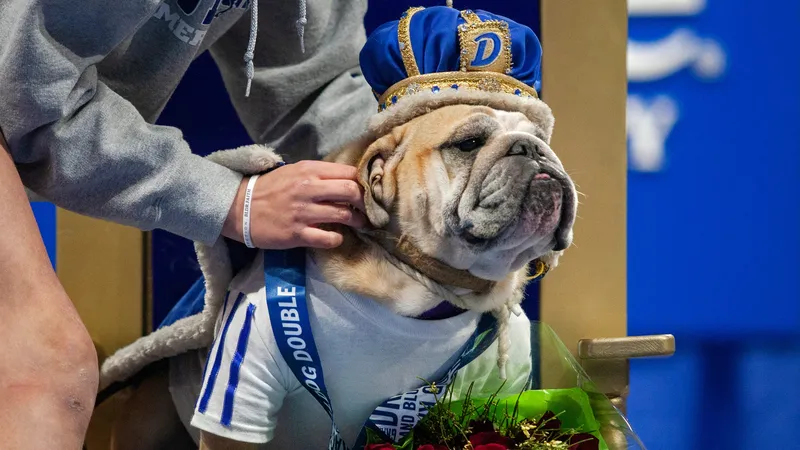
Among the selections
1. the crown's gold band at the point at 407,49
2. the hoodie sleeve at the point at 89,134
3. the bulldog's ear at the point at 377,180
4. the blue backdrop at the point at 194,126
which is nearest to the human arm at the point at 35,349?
the hoodie sleeve at the point at 89,134

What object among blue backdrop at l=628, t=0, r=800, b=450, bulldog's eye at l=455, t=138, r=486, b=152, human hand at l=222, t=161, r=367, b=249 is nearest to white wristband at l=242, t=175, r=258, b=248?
human hand at l=222, t=161, r=367, b=249

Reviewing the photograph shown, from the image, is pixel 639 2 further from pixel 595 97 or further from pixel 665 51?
pixel 595 97

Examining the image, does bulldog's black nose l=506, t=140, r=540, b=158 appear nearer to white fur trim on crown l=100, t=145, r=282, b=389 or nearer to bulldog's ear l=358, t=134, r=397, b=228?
bulldog's ear l=358, t=134, r=397, b=228

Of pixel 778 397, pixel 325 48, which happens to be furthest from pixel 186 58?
pixel 778 397

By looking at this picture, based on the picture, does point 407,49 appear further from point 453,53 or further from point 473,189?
point 473,189

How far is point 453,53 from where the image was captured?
96cm

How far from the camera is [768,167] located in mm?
1466

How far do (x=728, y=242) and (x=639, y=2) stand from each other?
0.45m

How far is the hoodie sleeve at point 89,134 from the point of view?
0.89 meters

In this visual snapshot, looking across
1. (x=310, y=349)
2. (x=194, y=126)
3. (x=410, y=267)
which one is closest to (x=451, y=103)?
(x=410, y=267)

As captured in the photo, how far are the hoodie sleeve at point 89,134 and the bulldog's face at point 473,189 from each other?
200mm

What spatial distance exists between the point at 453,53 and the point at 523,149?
139 millimetres

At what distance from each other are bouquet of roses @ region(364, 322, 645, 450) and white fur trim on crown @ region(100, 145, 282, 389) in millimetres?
264

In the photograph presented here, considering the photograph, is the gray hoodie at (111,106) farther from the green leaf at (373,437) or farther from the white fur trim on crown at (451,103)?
the green leaf at (373,437)
